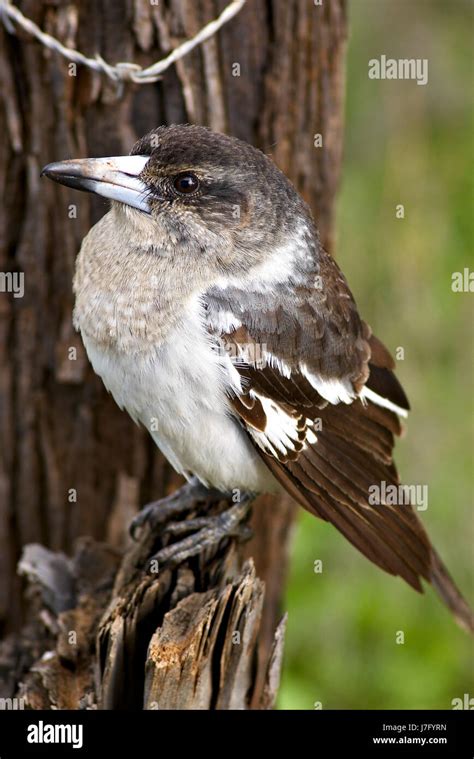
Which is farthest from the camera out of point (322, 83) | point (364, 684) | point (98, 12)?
point (364, 684)

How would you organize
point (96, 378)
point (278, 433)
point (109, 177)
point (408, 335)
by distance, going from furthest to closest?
point (408, 335) < point (96, 378) < point (278, 433) < point (109, 177)

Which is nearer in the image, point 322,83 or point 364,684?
point 322,83

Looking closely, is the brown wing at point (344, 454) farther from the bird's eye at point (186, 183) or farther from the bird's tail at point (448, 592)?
the bird's eye at point (186, 183)

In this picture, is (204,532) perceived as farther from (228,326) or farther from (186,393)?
(228,326)

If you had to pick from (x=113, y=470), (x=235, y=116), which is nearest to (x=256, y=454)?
(x=113, y=470)

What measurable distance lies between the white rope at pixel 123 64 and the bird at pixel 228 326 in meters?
0.48

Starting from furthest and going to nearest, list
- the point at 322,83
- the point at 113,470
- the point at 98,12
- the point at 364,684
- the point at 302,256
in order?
1. the point at 364,684
2. the point at 113,470
3. the point at 322,83
4. the point at 98,12
5. the point at 302,256

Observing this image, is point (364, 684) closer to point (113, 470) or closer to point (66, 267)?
point (113, 470)

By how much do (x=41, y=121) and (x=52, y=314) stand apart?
33.7 inches

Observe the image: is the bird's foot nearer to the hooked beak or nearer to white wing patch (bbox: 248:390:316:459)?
white wing patch (bbox: 248:390:316:459)

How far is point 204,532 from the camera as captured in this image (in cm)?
394

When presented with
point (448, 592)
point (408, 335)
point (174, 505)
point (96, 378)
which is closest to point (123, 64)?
point (96, 378)

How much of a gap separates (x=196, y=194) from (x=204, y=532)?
4.56ft

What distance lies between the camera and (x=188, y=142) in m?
3.38
